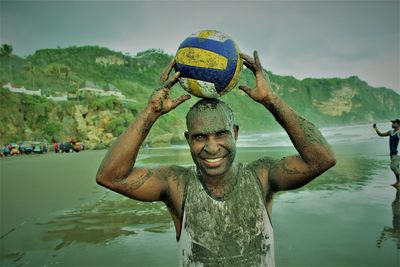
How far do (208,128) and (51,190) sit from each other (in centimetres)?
1222

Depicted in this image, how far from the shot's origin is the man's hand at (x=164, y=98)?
2828 mm

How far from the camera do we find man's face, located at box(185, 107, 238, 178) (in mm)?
2783

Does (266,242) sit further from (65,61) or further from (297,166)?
(65,61)

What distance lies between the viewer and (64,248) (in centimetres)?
643

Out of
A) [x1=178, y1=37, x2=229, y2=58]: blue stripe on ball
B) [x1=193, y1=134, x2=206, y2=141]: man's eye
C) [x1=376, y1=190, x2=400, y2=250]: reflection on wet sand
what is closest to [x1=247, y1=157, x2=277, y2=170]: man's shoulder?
[x1=193, y1=134, x2=206, y2=141]: man's eye

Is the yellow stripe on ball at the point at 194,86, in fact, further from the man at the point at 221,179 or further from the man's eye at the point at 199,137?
the man's eye at the point at 199,137

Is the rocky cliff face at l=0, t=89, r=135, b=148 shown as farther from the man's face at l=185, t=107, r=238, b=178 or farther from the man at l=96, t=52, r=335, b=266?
the man's face at l=185, t=107, r=238, b=178

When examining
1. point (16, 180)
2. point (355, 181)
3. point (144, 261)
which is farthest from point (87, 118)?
point (144, 261)

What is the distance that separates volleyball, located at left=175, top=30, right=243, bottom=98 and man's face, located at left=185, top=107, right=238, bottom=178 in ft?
0.79

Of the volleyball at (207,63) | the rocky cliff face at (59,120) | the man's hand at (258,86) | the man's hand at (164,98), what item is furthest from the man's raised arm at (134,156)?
the rocky cliff face at (59,120)

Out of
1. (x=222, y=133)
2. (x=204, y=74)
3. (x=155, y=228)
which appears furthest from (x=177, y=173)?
(x=155, y=228)

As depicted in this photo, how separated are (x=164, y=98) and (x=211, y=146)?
59 centimetres

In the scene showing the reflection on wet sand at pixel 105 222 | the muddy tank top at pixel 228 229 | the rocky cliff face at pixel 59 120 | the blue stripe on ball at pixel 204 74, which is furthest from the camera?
the rocky cliff face at pixel 59 120

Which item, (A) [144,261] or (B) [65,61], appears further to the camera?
(B) [65,61]
